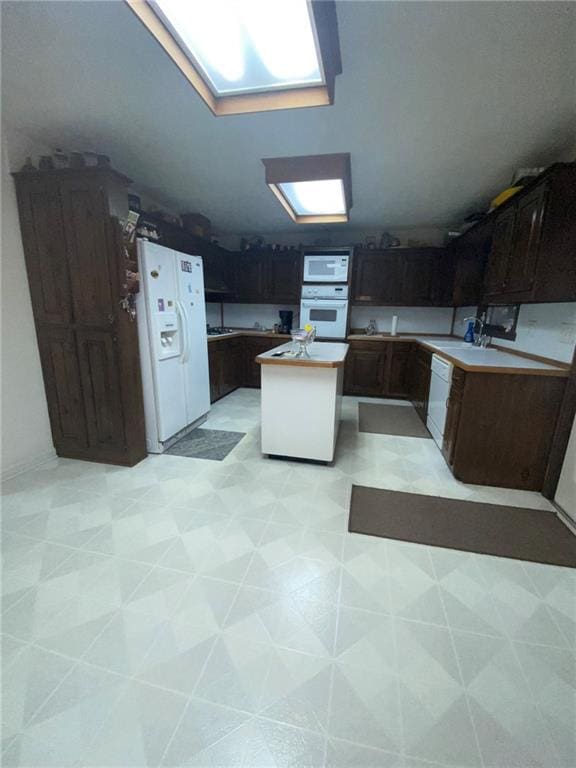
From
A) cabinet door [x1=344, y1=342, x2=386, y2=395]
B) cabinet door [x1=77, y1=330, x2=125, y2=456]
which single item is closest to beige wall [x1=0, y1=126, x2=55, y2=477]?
cabinet door [x1=77, y1=330, x2=125, y2=456]

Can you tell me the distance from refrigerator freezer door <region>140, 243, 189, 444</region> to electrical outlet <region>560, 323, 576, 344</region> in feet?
10.2

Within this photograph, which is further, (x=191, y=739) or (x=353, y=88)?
(x=353, y=88)

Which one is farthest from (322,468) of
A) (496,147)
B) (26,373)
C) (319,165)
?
(496,147)

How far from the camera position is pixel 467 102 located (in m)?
1.80

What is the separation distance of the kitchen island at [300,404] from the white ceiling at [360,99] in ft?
5.39

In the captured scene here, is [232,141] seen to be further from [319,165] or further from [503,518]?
[503,518]

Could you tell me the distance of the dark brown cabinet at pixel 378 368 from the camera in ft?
14.5

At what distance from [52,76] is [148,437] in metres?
2.46

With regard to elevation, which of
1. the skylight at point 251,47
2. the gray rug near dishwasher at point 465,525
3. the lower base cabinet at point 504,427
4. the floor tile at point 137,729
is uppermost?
the skylight at point 251,47

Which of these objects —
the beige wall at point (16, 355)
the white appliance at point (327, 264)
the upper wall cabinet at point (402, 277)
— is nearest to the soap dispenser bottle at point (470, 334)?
the upper wall cabinet at point (402, 277)

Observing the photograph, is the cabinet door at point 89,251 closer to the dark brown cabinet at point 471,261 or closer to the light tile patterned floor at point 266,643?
the light tile patterned floor at point 266,643

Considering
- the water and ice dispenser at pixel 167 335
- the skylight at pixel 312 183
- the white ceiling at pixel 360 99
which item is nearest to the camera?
the white ceiling at pixel 360 99

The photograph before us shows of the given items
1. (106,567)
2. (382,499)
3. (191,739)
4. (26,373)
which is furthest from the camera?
(26,373)

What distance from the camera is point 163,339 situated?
2.70m
